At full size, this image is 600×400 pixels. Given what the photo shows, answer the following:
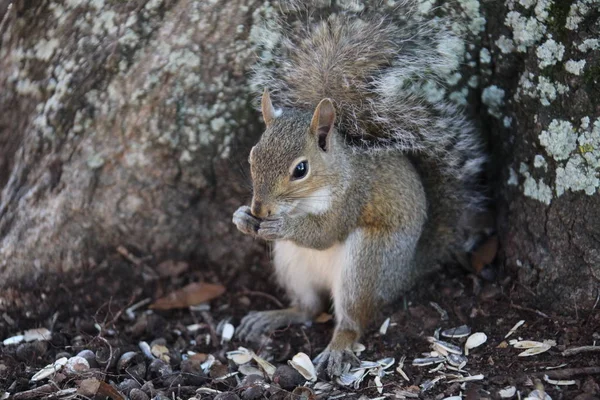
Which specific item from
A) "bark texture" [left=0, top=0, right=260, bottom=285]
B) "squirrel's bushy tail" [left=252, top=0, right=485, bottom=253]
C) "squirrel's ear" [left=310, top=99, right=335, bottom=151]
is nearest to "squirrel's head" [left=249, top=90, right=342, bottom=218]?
"squirrel's ear" [left=310, top=99, right=335, bottom=151]

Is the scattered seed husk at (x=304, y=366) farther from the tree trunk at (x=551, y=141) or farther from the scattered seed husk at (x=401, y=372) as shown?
the tree trunk at (x=551, y=141)

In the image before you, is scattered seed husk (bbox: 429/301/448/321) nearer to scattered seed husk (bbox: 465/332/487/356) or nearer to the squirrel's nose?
scattered seed husk (bbox: 465/332/487/356)

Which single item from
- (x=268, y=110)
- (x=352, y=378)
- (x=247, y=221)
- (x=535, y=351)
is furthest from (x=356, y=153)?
(x=535, y=351)

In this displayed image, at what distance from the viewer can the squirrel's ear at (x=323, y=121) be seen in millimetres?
2082

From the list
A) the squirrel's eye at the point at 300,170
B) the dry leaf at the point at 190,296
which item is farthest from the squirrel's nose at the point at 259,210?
the dry leaf at the point at 190,296

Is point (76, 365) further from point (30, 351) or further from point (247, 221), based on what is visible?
point (247, 221)

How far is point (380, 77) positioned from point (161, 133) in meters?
0.80

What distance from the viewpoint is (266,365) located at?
7.47ft

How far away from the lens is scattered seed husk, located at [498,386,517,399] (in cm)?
192

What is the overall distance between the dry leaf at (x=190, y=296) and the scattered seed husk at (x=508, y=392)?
3.75 ft

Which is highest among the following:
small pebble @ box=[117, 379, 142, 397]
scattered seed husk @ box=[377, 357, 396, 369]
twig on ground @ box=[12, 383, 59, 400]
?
twig on ground @ box=[12, 383, 59, 400]

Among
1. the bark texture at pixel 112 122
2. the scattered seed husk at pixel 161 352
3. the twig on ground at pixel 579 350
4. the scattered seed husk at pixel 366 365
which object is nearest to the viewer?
the twig on ground at pixel 579 350

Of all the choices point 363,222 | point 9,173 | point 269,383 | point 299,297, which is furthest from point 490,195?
point 9,173

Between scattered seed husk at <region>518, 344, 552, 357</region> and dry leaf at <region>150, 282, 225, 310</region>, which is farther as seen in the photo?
dry leaf at <region>150, 282, 225, 310</region>
